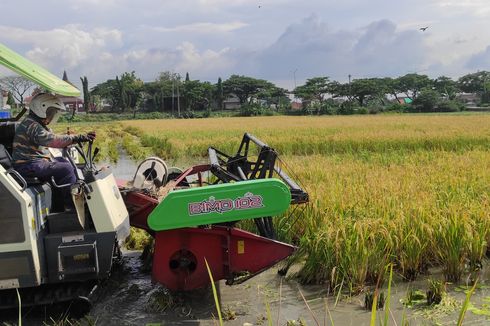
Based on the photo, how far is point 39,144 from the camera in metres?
4.32

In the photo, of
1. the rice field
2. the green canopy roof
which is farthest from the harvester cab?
the rice field

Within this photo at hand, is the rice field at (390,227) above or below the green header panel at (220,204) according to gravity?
below

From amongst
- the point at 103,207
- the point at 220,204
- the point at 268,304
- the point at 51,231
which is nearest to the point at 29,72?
the point at 103,207

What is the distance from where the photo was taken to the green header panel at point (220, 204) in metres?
4.14

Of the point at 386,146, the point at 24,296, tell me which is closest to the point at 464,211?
the point at 24,296

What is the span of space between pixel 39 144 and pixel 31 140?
0.09 meters

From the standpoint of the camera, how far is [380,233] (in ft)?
16.9

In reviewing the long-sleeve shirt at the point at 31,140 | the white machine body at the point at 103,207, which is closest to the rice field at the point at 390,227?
the white machine body at the point at 103,207

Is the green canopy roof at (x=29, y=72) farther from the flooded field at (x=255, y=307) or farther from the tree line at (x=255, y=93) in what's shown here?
the tree line at (x=255, y=93)

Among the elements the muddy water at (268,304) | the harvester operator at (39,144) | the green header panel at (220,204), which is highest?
the harvester operator at (39,144)

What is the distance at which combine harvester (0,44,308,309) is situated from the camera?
391 centimetres

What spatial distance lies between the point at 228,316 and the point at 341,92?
9150 cm

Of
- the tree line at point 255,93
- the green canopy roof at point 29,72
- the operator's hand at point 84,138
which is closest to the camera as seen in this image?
the green canopy roof at point 29,72

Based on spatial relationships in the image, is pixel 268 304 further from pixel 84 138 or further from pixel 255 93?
pixel 255 93
